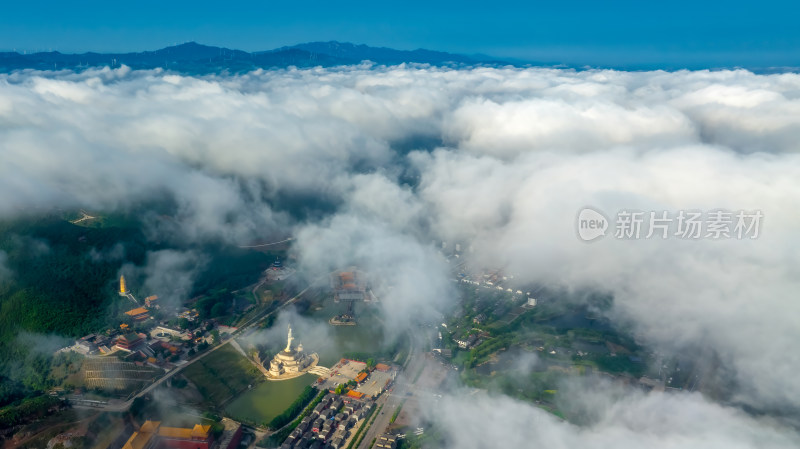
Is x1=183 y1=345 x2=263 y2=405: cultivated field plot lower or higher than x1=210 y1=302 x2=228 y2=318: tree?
lower

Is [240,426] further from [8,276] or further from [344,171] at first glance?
[344,171]

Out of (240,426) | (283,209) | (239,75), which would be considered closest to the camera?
(240,426)

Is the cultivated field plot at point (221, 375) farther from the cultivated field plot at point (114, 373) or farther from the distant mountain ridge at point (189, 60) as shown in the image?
the distant mountain ridge at point (189, 60)


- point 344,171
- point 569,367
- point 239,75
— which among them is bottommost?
point 569,367

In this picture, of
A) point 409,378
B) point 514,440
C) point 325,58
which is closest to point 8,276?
point 409,378

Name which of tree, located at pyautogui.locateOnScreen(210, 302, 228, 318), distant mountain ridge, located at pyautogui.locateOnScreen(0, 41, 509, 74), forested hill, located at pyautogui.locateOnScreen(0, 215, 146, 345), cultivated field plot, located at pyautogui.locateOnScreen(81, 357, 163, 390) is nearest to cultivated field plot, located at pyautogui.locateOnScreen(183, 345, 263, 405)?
cultivated field plot, located at pyautogui.locateOnScreen(81, 357, 163, 390)

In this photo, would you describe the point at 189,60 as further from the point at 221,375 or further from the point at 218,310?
the point at 221,375

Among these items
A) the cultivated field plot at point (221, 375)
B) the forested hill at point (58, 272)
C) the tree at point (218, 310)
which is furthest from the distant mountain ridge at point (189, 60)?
the cultivated field plot at point (221, 375)

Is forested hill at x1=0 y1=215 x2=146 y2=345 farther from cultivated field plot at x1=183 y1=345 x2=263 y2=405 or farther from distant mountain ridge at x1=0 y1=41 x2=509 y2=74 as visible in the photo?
distant mountain ridge at x1=0 y1=41 x2=509 y2=74

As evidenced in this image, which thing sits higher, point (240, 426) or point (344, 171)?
point (344, 171)
